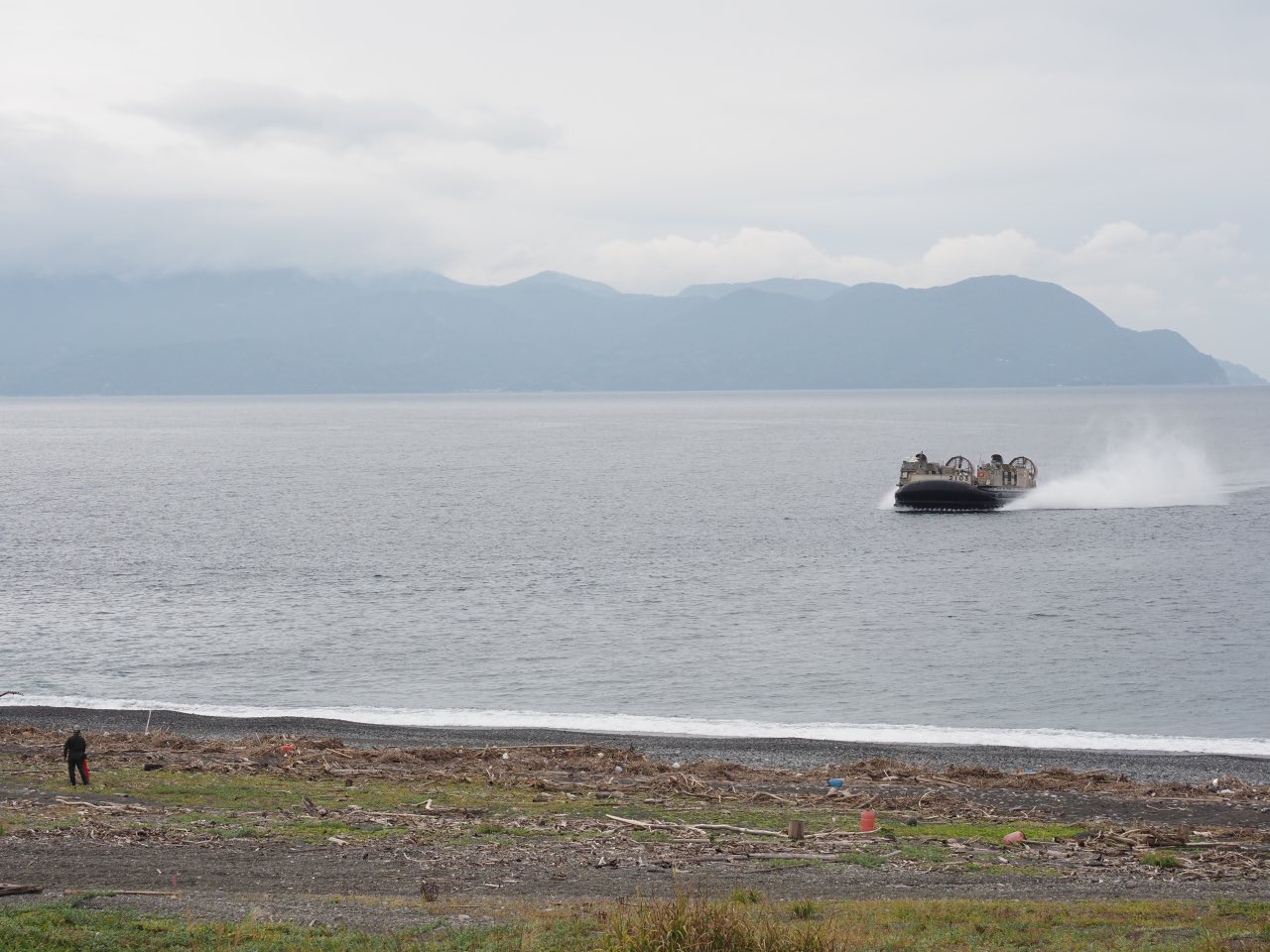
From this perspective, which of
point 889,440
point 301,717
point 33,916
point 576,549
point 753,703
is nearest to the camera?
point 33,916

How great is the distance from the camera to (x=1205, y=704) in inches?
1331

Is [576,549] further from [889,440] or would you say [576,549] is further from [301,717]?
[889,440]

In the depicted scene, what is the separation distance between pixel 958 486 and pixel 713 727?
188 ft

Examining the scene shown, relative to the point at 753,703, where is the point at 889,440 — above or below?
above

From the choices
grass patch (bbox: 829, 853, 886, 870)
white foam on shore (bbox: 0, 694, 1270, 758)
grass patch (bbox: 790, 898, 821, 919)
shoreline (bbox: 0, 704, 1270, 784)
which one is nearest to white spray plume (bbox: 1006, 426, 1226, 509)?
white foam on shore (bbox: 0, 694, 1270, 758)

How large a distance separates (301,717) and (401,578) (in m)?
25.3

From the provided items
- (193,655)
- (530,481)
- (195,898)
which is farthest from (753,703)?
(530,481)

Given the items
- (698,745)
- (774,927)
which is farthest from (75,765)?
(774,927)

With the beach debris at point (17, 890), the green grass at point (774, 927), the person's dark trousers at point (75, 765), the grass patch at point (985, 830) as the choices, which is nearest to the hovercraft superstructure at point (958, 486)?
the grass patch at point (985, 830)

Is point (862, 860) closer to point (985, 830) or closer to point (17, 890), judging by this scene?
point (985, 830)

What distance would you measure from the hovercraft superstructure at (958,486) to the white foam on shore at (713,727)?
5491cm

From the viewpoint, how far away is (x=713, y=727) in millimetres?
32562

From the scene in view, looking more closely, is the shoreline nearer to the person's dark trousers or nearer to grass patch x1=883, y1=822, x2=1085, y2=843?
grass patch x1=883, y1=822, x2=1085, y2=843

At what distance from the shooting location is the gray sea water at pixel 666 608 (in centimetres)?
3494
